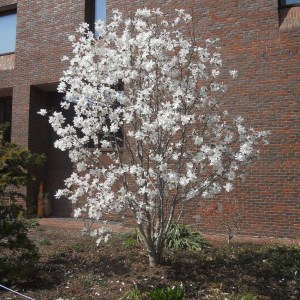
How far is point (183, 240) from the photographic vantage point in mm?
7180

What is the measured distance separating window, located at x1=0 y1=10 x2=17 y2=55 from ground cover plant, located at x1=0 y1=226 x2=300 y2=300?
8.97 metres

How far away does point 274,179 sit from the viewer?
8.81m

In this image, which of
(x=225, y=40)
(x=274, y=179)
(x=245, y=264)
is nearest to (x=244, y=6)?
Result: (x=225, y=40)

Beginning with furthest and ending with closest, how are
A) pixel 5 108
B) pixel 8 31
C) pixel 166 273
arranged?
pixel 5 108, pixel 8 31, pixel 166 273

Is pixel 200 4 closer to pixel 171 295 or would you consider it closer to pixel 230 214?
pixel 230 214

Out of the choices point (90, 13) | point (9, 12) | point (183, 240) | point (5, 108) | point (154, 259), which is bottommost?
point (154, 259)

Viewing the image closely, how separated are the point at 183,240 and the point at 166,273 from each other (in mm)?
1660

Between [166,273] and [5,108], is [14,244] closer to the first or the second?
[166,273]

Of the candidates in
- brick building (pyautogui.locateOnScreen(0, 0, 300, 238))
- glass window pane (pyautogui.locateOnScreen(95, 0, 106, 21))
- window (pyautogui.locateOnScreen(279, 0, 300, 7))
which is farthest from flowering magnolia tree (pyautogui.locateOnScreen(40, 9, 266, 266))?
glass window pane (pyautogui.locateOnScreen(95, 0, 106, 21))

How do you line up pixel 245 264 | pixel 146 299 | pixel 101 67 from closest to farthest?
pixel 146 299, pixel 101 67, pixel 245 264

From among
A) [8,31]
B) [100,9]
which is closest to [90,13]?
[100,9]

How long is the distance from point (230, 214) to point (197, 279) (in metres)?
3.56

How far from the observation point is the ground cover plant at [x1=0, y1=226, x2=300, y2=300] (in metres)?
5.18

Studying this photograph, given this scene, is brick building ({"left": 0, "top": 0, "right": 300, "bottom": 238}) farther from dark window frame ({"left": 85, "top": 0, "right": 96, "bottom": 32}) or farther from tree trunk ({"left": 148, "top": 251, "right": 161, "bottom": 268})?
tree trunk ({"left": 148, "top": 251, "right": 161, "bottom": 268})
